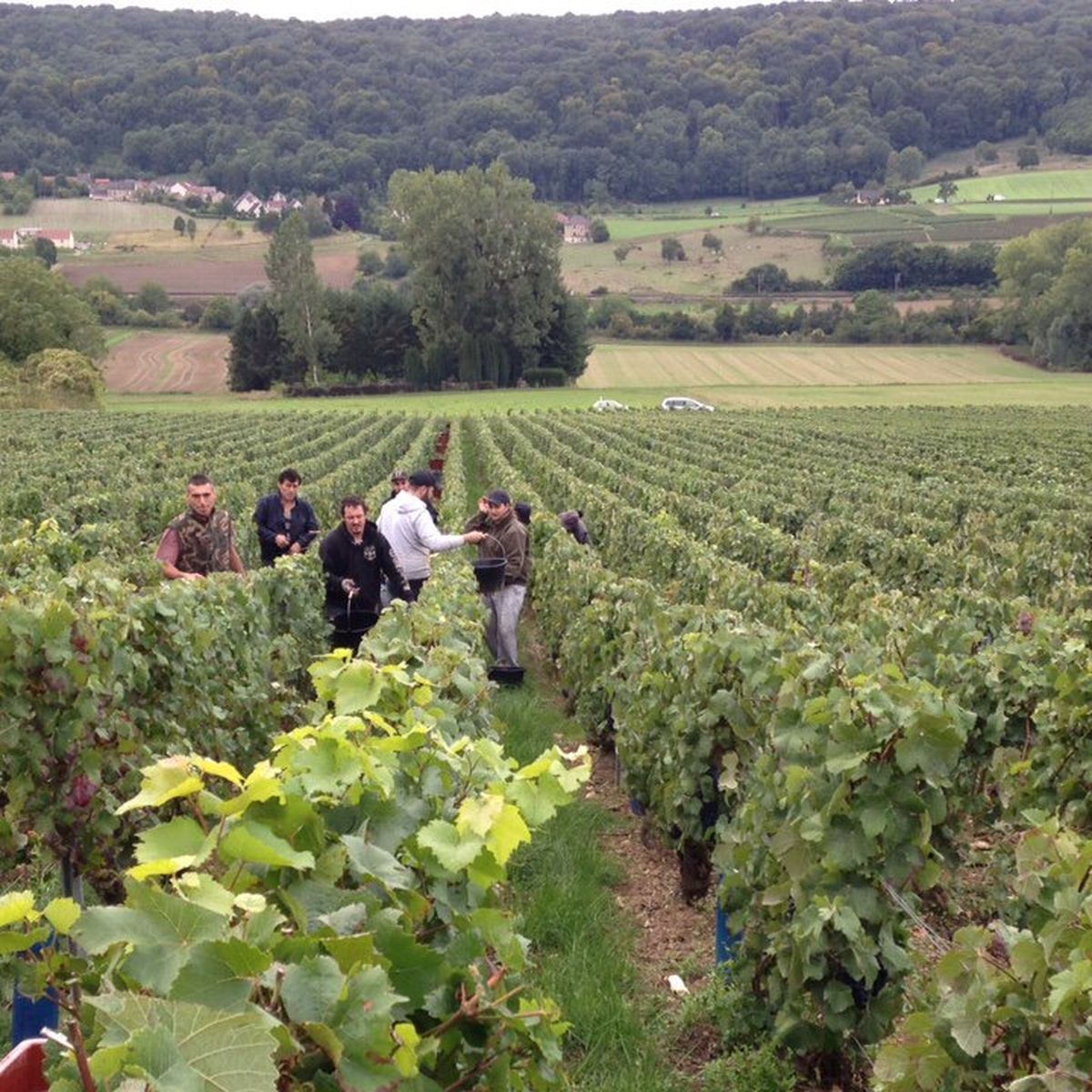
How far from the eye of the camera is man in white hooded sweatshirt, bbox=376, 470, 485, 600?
1077 cm

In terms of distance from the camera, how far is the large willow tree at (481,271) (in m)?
81.6

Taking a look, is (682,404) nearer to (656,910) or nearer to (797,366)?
(797,366)

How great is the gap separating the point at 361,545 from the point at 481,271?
73.9 metres

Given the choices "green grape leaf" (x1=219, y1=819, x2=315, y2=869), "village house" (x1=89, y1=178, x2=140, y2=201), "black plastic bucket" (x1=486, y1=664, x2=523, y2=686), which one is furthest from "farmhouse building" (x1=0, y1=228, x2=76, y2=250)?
"green grape leaf" (x1=219, y1=819, x2=315, y2=869)

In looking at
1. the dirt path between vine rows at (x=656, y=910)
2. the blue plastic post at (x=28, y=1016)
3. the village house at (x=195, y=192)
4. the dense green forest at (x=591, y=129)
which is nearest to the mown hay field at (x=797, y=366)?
the dirt path between vine rows at (x=656, y=910)

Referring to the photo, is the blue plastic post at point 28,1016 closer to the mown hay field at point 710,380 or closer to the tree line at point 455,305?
the mown hay field at point 710,380

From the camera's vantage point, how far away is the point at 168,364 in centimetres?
8669

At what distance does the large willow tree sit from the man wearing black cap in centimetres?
6991

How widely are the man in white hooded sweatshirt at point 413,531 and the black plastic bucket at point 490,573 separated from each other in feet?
2.15

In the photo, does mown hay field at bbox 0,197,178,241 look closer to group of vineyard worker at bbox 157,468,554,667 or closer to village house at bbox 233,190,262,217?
village house at bbox 233,190,262,217

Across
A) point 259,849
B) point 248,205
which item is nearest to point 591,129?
point 248,205

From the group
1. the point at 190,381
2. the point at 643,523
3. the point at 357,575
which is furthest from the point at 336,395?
the point at 357,575

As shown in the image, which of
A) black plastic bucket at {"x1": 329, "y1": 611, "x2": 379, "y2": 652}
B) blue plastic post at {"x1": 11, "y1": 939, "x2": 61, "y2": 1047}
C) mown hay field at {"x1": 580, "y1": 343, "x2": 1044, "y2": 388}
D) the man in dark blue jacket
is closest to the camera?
blue plastic post at {"x1": 11, "y1": 939, "x2": 61, "y2": 1047}

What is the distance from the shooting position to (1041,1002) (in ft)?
9.91
